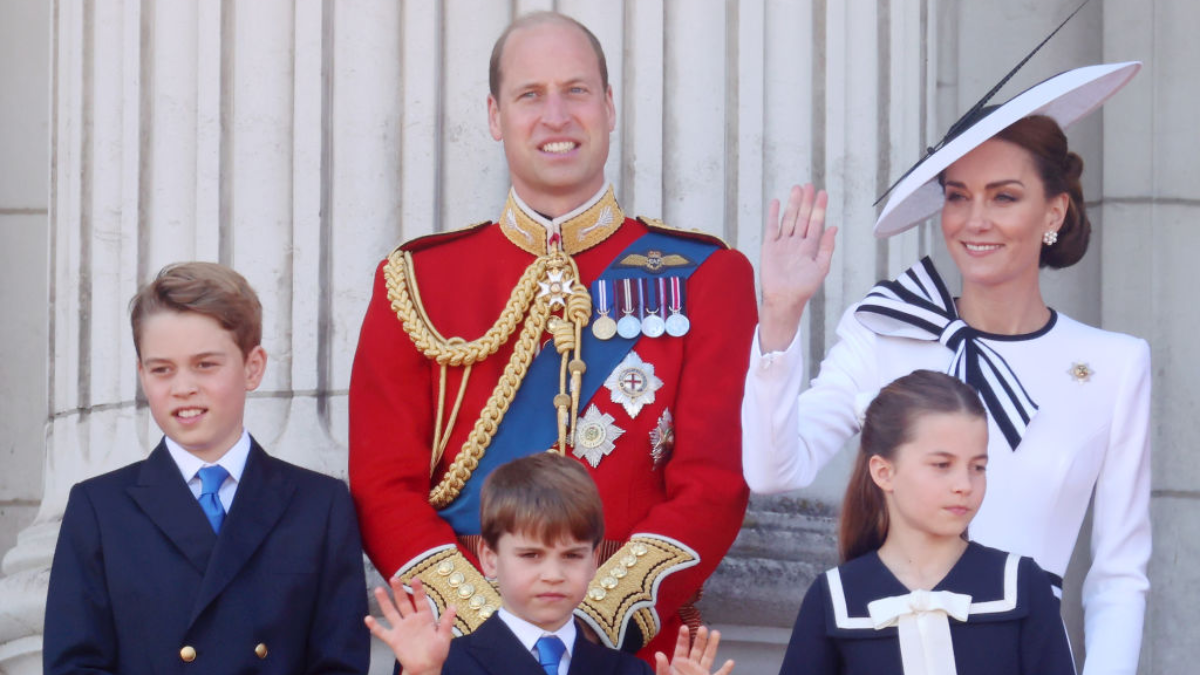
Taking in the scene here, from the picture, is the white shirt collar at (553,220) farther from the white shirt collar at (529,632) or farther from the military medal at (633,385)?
the white shirt collar at (529,632)

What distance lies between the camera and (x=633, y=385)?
14.7 ft

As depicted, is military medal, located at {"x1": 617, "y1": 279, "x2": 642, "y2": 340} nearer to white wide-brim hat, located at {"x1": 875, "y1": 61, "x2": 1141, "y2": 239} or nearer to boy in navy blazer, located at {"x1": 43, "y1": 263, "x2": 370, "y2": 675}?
white wide-brim hat, located at {"x1": 875, "y1": 61, "x2": 1141, "y2": 239}

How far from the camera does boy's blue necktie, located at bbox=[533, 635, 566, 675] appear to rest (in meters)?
3.88

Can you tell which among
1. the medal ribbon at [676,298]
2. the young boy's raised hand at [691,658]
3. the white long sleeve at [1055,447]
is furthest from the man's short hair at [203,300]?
the young boy's raised hand at [691,658]

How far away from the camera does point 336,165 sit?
207 inches

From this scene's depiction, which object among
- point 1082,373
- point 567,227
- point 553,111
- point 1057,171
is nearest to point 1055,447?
point 1082,373

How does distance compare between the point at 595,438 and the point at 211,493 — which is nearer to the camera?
the point at 211,493

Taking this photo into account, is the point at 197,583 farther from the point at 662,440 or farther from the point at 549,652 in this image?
the point at 662,440

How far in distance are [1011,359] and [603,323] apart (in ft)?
2.79

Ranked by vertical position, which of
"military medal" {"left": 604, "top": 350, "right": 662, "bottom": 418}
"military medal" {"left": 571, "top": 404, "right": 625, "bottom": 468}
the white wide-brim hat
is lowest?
"military medal" {"left": 571, "top": 404, "right": 625, "bottom": 468}

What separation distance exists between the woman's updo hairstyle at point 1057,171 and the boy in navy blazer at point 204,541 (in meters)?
1.56

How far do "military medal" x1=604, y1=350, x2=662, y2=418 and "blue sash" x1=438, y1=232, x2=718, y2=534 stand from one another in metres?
0.02

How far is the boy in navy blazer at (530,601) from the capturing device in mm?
3820

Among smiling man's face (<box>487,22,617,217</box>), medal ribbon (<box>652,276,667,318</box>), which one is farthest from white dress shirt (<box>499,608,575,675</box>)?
smiling man's face (<box>487,22,617,217</box>)
